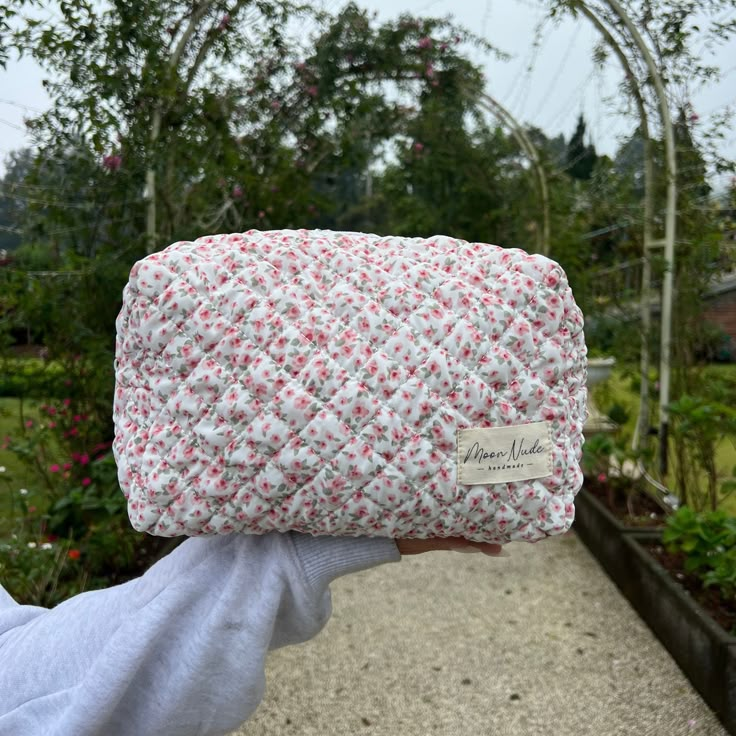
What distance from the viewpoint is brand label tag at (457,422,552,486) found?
91 centimetres

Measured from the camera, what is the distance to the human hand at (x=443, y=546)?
968 millimetres

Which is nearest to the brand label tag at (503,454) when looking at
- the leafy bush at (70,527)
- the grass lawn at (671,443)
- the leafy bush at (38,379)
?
the leafy bush at (70,527)

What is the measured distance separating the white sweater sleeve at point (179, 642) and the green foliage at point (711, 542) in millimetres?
2060

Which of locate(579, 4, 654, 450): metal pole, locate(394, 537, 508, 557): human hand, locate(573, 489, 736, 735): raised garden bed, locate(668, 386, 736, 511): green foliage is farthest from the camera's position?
locate(579, 4, 654, 450): metal pole

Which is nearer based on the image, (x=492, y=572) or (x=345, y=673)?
(x=345, y=673)

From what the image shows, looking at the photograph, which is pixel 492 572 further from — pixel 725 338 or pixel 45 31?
pixel 45 31

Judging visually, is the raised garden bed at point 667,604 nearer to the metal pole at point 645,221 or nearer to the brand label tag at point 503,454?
the metal pole at point 645,221

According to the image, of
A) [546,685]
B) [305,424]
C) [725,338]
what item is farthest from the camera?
[725,338]

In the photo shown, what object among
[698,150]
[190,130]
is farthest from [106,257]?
[698,150]

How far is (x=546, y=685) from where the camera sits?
8.43ft

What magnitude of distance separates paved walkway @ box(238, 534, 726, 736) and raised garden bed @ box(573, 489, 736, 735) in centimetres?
6

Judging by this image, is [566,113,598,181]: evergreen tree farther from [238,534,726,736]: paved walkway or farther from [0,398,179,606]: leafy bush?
[0,398,179,606]: leafy bush

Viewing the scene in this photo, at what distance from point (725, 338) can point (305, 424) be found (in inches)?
160

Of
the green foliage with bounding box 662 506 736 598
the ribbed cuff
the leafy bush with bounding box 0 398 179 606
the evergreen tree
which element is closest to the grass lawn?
the green foliage with bounding box 662 506 736 598
